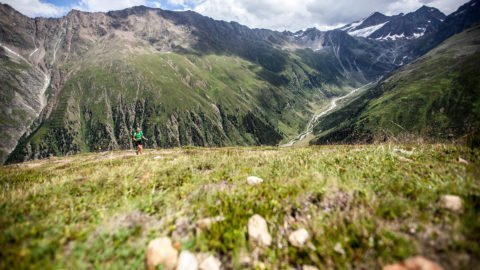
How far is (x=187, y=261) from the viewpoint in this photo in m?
4.34

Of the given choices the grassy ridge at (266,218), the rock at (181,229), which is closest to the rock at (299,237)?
the grassy ridge at (266,218)

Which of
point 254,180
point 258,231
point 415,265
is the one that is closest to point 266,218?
point 258,231

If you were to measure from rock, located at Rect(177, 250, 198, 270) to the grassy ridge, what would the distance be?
0.73 ft

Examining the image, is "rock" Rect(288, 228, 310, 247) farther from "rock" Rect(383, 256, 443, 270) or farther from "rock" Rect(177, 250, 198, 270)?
"rock" Rect(177, 250, 198, 270)

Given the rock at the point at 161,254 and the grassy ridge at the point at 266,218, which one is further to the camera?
the rock at the point at 161,254

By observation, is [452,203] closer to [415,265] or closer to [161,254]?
[415,265]

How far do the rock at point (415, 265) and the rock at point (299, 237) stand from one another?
4.65ft

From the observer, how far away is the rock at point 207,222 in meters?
5.12

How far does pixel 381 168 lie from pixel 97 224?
8766 mm

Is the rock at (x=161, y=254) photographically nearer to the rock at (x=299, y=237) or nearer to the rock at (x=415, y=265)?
the rock at (x=299, y=237)

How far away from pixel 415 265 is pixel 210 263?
11.3 feet

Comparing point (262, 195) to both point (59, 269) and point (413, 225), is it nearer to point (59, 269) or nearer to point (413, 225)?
point (413, 225)

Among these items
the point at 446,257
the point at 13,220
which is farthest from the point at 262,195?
the point at 13,220

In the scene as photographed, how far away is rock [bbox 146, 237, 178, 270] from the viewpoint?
430 centimetres
